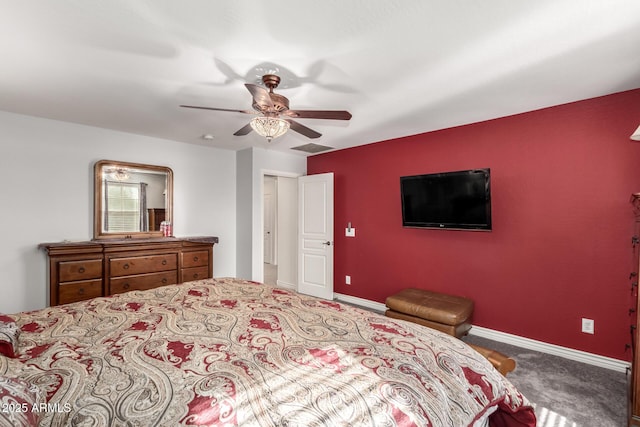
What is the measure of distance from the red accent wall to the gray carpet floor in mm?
262

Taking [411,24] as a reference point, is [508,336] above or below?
below

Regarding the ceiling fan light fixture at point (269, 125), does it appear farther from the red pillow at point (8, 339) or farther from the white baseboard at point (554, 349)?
the white baseboard at point (554, 349)

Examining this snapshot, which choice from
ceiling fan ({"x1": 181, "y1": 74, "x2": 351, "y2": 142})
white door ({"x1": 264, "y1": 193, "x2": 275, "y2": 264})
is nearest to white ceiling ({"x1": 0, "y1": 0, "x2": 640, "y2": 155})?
ceiling fan ({"x1": 181, "y1": 74, "x2": 351, "y2": 142})

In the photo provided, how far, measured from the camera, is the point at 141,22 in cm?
170

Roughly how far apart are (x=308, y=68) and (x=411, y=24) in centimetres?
79

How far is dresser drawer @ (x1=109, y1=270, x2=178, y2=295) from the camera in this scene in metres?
3.52

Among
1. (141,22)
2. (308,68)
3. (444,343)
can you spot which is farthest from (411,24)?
(444,343)

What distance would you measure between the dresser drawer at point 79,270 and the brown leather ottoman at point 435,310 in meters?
3.35

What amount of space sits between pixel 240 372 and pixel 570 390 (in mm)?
2710

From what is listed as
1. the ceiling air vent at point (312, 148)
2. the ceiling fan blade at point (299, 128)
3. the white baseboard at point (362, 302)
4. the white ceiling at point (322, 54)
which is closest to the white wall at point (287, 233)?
the ceiling air vent at point (312, 148)

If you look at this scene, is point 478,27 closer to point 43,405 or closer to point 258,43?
point 258,43

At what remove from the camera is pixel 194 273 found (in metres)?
4.17

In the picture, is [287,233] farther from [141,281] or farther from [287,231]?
[141,281]

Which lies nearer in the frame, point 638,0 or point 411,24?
point 638,0
